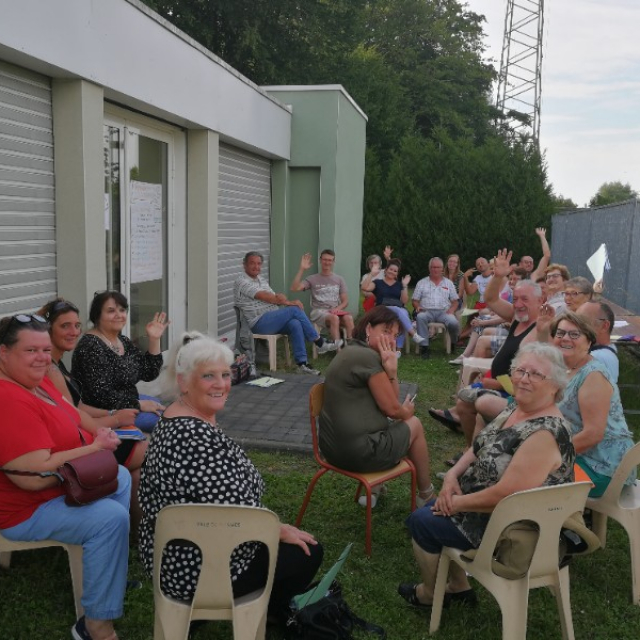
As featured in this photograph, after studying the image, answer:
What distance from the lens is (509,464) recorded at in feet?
9.87

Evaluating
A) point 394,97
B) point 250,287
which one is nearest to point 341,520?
point 250,287

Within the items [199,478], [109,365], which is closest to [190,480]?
[199,478]

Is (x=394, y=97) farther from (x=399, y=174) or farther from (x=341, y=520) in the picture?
(x=341, y=520)

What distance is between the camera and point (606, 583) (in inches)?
149

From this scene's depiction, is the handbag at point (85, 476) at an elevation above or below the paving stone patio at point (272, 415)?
above

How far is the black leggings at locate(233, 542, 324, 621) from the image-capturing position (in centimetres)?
266

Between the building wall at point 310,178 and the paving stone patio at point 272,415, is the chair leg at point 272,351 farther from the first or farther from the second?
the building wall at point 310,178

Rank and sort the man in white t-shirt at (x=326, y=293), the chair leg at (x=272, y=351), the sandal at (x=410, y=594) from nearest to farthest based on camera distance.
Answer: the sandal at (x=410, y=594) < the chair leg at (x=272, y=351) < the man in white t-shirt at (x=326, y=293)

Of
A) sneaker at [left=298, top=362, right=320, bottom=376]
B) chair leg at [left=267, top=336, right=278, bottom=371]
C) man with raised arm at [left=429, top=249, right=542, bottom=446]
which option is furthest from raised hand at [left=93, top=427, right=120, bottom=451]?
chair leg at [left=267, top=336, right=278, bottom=371]

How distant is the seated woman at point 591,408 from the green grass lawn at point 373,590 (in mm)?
582

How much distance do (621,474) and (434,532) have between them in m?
1.19

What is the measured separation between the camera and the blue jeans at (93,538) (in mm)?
2885

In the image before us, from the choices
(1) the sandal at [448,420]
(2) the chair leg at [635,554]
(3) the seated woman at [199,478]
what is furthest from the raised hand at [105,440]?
(1) the sandal at [448,420]

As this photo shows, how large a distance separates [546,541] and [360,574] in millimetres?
1214
